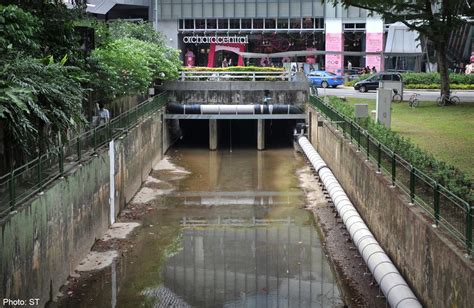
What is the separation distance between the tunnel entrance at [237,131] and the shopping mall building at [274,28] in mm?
17368

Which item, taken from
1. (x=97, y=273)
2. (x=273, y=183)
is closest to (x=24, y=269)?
(x=97, y=273)

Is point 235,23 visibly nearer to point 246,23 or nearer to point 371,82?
point 246,23

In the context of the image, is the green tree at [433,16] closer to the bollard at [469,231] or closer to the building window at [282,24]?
the bollard at [469,231]

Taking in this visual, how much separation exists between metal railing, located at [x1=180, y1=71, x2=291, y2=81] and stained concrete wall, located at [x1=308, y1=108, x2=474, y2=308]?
17.3m

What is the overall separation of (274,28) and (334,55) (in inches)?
241

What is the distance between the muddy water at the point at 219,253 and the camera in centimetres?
1678

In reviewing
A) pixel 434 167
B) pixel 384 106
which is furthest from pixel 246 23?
pixel 434 167

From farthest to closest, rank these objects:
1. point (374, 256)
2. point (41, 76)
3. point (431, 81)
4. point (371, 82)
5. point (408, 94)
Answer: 1. point (431, 81)
2. point (371, 82)
3. point (408, 94)
4. point (374, 256)
5. point (41, 76)

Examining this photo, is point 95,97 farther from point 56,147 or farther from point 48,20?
point 56,147

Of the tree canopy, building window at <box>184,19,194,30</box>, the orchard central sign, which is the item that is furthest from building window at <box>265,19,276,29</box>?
the tree canopy

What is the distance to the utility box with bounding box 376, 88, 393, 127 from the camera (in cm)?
2788

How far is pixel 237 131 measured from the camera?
4562 cm

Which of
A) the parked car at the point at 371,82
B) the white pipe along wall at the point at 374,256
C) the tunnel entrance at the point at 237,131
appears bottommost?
the white pipe along wall at the point at 374,256

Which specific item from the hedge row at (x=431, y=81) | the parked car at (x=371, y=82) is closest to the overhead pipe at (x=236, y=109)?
the parked car at (x=371, y=82)
